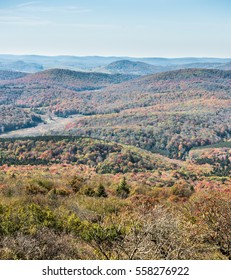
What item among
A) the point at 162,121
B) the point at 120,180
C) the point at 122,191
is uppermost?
the point at 122,191

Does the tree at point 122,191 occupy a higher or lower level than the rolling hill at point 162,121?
higher

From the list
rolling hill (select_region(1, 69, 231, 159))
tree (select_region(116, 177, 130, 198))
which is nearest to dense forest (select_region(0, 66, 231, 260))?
→ tree (select_region(116, 177, 130, 198))

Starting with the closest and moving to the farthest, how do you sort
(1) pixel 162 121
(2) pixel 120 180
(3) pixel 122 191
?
1. (3) pixel 122 191
2. (2) pixel 120 180
3. (1) pixel 162 121

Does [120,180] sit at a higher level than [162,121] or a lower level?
higher

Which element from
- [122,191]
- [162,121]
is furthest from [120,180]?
[162,121]

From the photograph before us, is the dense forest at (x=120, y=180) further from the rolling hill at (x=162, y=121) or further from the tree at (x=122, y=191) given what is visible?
the rolling hill at (x=162, y=121)

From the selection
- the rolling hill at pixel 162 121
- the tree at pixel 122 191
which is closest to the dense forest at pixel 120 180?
the tree at pixel 122 191

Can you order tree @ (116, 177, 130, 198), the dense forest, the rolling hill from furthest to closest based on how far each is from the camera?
the rolling hill < tree @ (116, 177, 130, 198) < the dense forest

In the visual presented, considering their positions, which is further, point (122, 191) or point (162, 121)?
point (162, 121)

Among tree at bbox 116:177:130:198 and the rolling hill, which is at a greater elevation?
tree at bbox 116:177:130:198

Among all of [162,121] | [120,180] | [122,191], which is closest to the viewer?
[122,191]

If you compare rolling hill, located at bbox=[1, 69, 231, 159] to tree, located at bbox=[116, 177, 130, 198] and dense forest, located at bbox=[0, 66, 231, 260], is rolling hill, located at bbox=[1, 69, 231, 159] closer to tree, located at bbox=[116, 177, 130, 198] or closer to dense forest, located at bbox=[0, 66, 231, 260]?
dense forest, located at bbox=[0, 66, 231, 260]

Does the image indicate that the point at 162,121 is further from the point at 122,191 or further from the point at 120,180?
the point at 122,191
